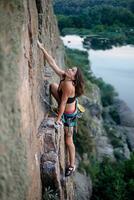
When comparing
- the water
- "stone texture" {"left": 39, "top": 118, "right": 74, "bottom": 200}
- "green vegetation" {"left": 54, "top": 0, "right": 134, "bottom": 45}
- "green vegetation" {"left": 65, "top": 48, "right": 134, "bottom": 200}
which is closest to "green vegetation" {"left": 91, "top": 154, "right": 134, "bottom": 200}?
"green vegetation" {"left": 65, "top": 48, "right": 134, "bottom": 200}

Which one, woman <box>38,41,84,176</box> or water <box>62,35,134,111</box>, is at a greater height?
woman <box>38,41,84,176</box>

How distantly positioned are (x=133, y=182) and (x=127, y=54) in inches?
2258

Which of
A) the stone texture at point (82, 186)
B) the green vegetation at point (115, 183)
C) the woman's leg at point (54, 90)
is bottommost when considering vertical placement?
the green vegetation at point (115, 183)

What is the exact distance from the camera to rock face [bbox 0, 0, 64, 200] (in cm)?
695

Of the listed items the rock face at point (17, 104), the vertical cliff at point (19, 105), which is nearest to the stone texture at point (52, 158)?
the vertical cliff at point (19, 105)

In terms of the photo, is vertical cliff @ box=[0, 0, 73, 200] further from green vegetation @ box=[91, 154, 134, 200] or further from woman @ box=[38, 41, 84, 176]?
green vegetation @ box=[91, 154, 134, 200]

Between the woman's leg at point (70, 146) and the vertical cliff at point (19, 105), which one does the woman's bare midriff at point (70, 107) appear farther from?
the woman's leg at point (70, 146)

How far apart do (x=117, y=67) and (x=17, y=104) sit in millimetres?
60973

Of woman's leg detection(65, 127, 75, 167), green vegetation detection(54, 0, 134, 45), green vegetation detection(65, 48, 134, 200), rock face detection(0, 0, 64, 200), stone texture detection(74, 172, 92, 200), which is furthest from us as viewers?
green vegetation detection(54, 0, 134, 45)

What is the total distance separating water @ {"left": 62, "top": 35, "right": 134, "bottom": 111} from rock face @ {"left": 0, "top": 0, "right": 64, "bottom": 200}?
44.3 meters

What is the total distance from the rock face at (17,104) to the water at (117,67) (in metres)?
44.3

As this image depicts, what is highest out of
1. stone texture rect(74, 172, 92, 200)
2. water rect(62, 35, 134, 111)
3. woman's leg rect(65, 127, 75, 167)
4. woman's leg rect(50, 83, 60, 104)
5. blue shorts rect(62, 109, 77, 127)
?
woman's leg rect(50, 83, 60, 104)

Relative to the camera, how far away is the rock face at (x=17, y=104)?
6.95 m

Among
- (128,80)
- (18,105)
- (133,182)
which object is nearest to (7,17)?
(18,105)
